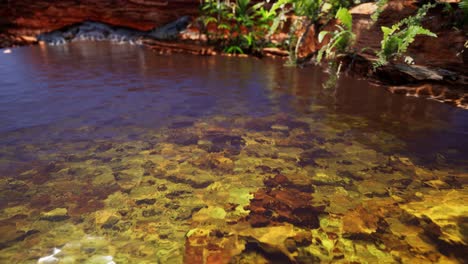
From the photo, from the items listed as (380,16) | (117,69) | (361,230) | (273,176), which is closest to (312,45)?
(380,16)

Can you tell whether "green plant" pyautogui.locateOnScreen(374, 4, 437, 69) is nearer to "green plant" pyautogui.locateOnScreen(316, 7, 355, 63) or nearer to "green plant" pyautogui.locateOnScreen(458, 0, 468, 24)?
"green plant" pyautogui.locateOnScreen(458, 0, 468, 24)

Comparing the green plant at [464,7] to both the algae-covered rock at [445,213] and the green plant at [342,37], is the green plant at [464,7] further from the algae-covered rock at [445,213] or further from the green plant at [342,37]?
the algae-covered rock at [445,213]

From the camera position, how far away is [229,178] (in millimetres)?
2451

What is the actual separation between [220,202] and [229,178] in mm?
344

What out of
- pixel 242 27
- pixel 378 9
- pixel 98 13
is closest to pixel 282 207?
pixel 378 9

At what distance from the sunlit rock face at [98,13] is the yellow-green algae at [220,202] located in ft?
36.8

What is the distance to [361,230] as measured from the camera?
1851mm

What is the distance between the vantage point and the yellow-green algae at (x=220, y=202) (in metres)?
1.70

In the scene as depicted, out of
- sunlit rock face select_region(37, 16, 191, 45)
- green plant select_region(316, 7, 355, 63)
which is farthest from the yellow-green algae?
sunlit rock face select_region(37, 16, 191, 45)

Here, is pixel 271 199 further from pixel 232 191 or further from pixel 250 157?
pixel 250 157

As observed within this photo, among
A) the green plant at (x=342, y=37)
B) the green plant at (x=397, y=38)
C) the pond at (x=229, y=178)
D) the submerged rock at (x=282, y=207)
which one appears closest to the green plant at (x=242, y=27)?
the green plant at (x=342, y=37)

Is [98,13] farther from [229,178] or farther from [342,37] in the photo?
[229,178]

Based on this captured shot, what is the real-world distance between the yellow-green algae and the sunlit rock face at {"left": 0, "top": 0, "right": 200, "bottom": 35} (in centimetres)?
1121

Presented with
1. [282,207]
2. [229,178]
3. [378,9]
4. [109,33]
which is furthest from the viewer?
[109,33]
